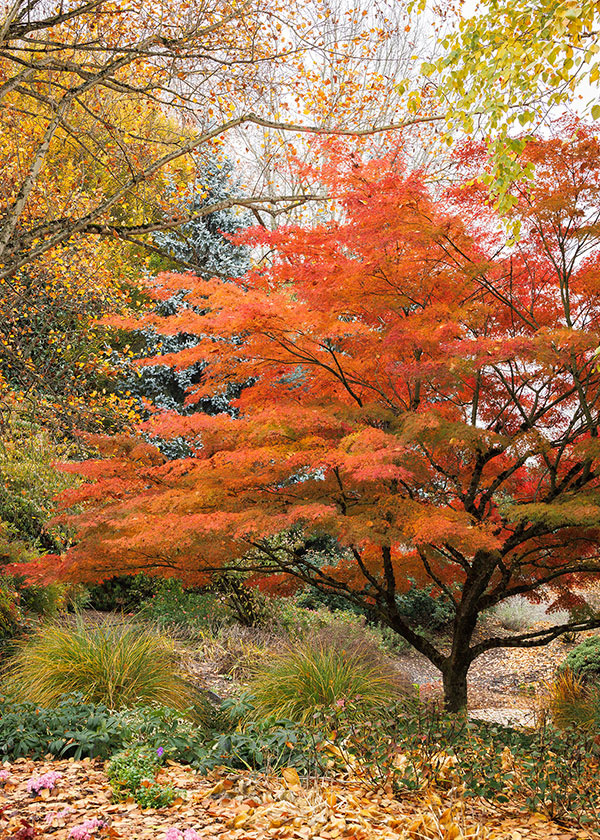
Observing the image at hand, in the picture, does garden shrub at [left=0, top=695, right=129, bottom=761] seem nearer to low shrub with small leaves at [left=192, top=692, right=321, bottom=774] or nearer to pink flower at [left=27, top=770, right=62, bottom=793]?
pink flower at [left=27, top=770, right=62, bottom=793]

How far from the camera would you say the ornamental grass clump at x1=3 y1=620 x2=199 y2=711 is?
540 cm

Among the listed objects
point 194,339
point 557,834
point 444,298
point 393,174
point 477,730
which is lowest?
point 557,834

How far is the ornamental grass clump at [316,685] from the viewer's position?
17.6ft

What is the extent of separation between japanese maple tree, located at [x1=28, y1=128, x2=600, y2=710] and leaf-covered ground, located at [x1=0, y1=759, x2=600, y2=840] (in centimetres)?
142

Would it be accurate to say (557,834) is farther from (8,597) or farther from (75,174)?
(75,174)

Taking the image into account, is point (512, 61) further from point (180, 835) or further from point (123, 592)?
point (123, 592)

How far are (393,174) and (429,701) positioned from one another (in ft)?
12.8

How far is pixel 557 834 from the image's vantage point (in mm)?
3479

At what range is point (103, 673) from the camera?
5.52 metres

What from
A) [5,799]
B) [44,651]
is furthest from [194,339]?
[5,799]

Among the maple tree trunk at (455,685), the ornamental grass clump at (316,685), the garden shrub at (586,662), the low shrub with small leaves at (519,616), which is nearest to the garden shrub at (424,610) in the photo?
the low shrub with small leaves at (519,616)

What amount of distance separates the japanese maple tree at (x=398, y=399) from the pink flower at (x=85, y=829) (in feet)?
5.29

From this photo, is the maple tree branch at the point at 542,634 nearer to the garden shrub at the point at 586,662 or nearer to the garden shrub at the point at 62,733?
the garden shrub at the point at 62,733

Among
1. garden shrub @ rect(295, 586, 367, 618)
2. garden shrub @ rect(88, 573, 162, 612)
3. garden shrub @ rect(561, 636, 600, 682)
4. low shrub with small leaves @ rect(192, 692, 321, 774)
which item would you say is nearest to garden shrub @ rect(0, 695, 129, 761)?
low shrub with small leaves @ rect(192, 692, 321, 774)
